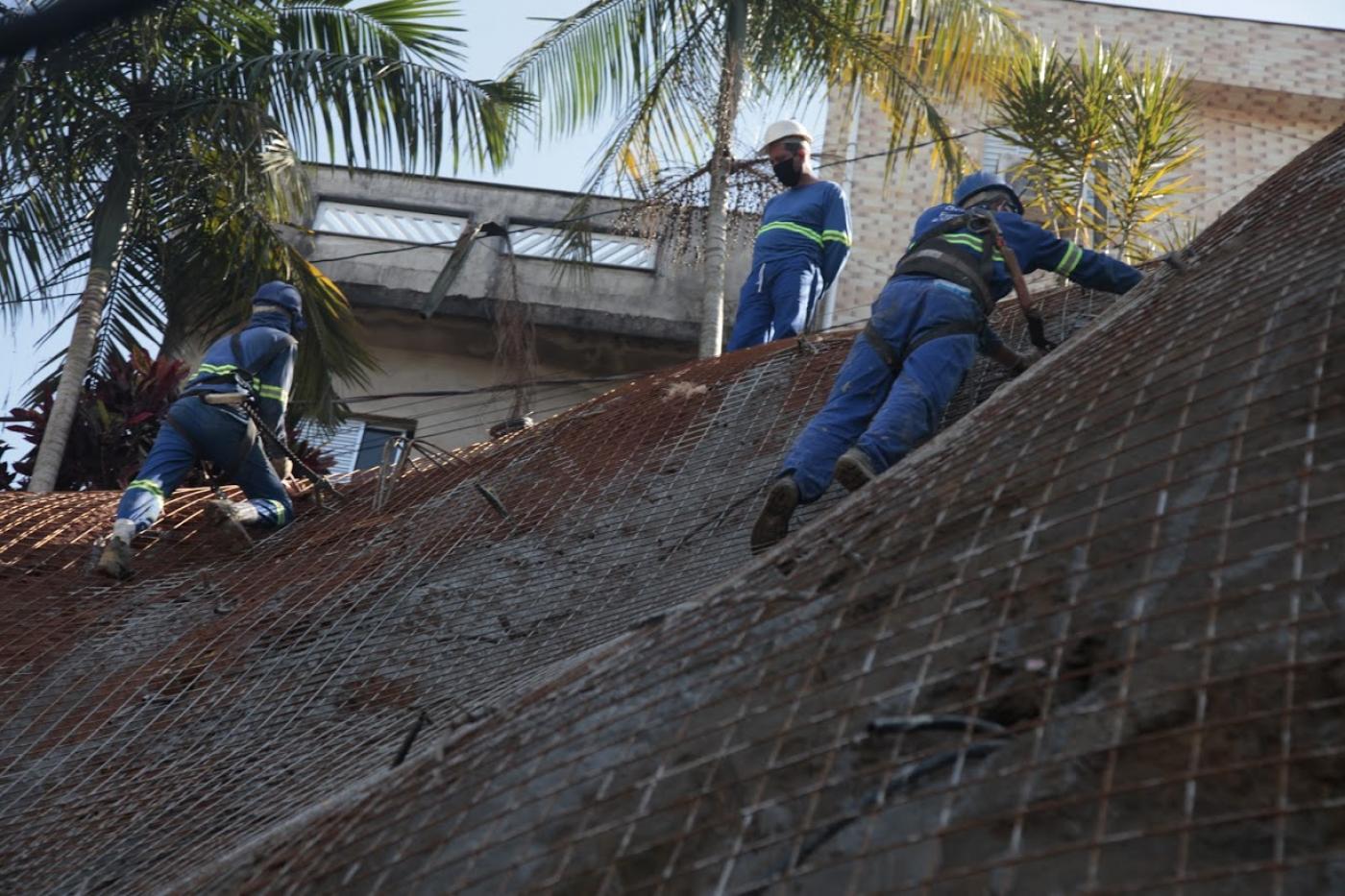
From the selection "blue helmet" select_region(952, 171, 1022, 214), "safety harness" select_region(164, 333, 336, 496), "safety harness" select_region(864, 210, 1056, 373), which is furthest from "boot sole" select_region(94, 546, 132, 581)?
"blue helmet" select_region(952, 171, 1022, 214)

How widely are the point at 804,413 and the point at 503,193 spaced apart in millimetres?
7226

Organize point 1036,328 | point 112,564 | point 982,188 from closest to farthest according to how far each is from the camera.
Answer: point 1036,328
point 982,188
point 112,564

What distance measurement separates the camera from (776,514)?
6539mm

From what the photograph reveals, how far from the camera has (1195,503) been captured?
407cm

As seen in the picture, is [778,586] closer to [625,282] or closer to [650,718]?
[650,718]

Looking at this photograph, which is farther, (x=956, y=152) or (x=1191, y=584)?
(x=956, y=152)

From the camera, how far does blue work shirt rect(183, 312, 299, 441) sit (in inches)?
355

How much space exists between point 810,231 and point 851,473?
4132 millimetres

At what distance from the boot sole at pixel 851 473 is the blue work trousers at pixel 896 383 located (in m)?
0.12

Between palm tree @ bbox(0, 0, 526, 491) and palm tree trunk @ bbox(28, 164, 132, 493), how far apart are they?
0.04 feet

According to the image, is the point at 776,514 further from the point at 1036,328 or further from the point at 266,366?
the point at 266,366

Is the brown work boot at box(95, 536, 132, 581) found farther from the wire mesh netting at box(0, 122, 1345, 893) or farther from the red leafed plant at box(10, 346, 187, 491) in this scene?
the red leafed plant at box(10, 346, 187, 491)

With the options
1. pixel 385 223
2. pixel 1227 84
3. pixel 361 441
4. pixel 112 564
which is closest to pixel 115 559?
pixel 112 564

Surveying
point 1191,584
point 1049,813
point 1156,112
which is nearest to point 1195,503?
point 1191,584
